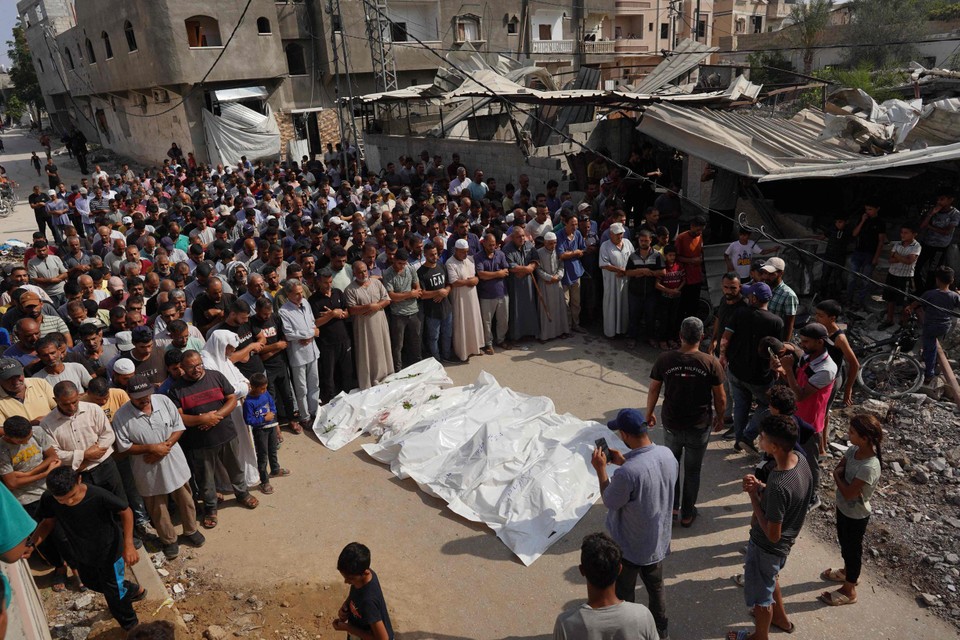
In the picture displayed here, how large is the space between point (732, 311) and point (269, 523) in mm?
4696

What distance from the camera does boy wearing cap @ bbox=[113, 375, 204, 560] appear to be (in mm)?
4777

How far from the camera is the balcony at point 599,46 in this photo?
38.6 m

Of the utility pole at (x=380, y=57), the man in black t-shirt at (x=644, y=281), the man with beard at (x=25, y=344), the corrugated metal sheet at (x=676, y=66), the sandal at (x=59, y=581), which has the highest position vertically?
the utility pole at (x=380, y=57)

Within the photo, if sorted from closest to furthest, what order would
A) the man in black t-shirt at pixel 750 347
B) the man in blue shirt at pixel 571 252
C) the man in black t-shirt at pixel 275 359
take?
1. the man in black t-shirt at pixel 750 347
2. the man in black t-shirt at pixel 275 359
3. the man in blue shirt at pixel 571 252

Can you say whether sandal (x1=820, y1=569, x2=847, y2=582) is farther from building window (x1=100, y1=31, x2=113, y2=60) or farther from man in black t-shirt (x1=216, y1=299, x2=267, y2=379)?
building window (x1=100, y1=31, x2=113, y2=60)

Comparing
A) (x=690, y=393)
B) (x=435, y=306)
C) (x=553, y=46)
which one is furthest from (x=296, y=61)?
(x=690, y=393)

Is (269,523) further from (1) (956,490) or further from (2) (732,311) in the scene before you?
(1) (956,490)

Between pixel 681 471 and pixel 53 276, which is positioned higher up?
pixel 53 276

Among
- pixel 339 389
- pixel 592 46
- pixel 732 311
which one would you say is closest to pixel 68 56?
pixel 592 46

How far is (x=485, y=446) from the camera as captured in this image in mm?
5961

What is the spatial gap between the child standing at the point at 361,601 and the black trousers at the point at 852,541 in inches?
121

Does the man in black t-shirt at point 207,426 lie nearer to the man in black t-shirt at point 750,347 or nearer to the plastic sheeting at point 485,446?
the plastic sheeting at point 485,446

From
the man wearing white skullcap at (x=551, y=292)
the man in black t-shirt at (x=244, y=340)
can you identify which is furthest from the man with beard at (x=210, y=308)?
the man wearing white skullcap at (x=551, y=292)

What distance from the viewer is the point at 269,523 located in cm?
556
